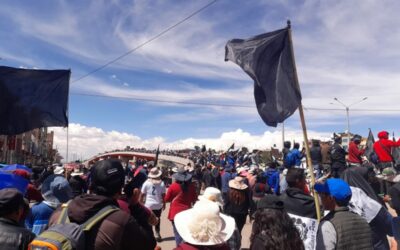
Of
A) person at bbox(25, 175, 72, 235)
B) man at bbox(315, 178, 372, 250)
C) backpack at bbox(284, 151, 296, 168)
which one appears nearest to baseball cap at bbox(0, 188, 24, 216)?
person at bbox(25, 175, 72, 235)

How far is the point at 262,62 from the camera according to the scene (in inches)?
221

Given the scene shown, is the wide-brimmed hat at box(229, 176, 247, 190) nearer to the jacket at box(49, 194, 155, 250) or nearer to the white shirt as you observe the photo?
the white shirt

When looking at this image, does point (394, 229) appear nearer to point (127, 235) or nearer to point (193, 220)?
point (193, 220)

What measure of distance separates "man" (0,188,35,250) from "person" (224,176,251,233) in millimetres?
4384

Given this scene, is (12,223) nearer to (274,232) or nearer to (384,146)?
(274,232)

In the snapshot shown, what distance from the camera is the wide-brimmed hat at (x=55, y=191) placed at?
427cm

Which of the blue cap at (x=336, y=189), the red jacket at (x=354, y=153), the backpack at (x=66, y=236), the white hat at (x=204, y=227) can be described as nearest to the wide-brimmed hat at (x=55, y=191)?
the backpack at (x=66, y=236)

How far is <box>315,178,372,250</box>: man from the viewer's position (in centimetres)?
306

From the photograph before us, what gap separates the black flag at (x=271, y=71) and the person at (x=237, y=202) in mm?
1869

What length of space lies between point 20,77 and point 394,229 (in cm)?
617

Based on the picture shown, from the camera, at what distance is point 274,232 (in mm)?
2742

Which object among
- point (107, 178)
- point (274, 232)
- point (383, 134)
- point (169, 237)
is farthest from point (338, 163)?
point (107, 178)

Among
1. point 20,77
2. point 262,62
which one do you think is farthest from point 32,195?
point 262,62

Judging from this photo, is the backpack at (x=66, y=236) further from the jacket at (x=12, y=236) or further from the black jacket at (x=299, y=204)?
the black jacket at (x=299, y=204)
